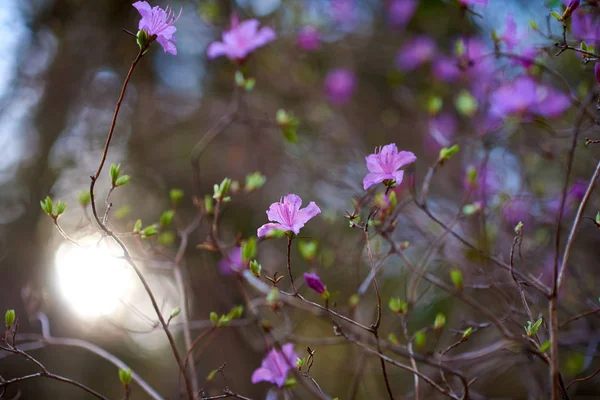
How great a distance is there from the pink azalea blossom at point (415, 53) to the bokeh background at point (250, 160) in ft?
0.14

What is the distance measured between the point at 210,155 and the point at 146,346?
119 centimetres

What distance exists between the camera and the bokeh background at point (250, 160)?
1.73 metres

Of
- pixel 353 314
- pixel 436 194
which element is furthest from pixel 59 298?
pixel 436 194

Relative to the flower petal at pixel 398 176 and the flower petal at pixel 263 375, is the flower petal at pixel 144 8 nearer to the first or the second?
the flower petal at pixel 398 176

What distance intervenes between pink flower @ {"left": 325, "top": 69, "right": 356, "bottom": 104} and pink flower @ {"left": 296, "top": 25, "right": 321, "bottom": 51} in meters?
0.24

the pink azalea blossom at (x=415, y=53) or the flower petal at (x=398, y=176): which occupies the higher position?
the pink azalea blossom at (x=415, y=53)

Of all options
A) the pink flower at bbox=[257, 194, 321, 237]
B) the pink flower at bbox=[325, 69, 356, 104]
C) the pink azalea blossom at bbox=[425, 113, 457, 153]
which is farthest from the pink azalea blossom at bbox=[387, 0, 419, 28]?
the pink flower at bbox=[257, 194, 321, 237]

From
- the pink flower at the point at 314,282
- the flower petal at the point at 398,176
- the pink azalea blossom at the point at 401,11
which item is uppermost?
the pink azalea blossom at the point at 401,11

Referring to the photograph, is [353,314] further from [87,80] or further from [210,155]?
[87,80]

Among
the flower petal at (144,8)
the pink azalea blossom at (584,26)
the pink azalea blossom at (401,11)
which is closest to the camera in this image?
the flower petal at (144,8)

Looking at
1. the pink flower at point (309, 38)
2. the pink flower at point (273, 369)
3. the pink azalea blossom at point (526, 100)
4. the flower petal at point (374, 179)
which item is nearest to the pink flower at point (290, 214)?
the flower petal at point (374, 179)

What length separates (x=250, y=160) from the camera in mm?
2678

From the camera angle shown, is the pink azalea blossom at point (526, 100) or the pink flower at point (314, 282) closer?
the pink flower at point (314, 282)

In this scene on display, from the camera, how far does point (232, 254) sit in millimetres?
1864
